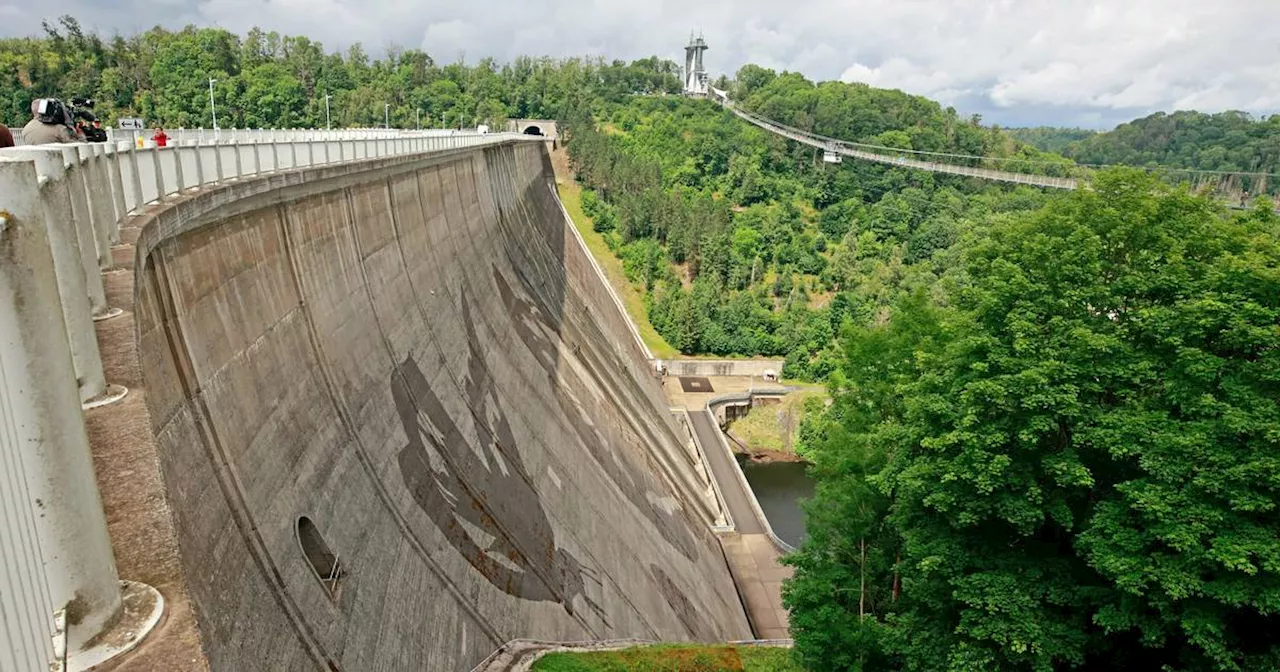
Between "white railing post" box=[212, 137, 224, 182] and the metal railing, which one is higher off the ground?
"white railing post" box=[212, 137, 224, 182]

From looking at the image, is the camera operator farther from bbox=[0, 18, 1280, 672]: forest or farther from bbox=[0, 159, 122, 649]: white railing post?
bbox=[0, 18, 1280, 672]: forest

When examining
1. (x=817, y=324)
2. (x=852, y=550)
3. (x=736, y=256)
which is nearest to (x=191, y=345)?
(x=852, y=550)

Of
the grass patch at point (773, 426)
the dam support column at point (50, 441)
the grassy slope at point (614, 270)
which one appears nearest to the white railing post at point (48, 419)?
the dam support column at point (50, 441)

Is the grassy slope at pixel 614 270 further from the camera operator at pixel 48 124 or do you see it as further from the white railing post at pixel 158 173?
the camera operator at pixel 48 124

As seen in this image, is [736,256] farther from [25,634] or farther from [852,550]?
[25,634]

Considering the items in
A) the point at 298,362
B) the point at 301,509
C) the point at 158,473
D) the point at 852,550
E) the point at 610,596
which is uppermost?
the point at 158,473

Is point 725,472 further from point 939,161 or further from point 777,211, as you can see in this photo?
point 939,161

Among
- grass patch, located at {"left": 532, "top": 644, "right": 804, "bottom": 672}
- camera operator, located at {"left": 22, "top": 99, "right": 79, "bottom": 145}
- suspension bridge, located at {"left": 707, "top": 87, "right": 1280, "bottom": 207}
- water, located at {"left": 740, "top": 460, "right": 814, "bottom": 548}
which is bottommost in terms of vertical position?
water, located at {"left": 740, "top": 460, "right": 814, "bottom": 548}

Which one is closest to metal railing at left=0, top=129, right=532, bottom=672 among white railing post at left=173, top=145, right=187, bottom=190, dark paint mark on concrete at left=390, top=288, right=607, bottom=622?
white railing post at left=173, top=145, right=187, bottom=190
